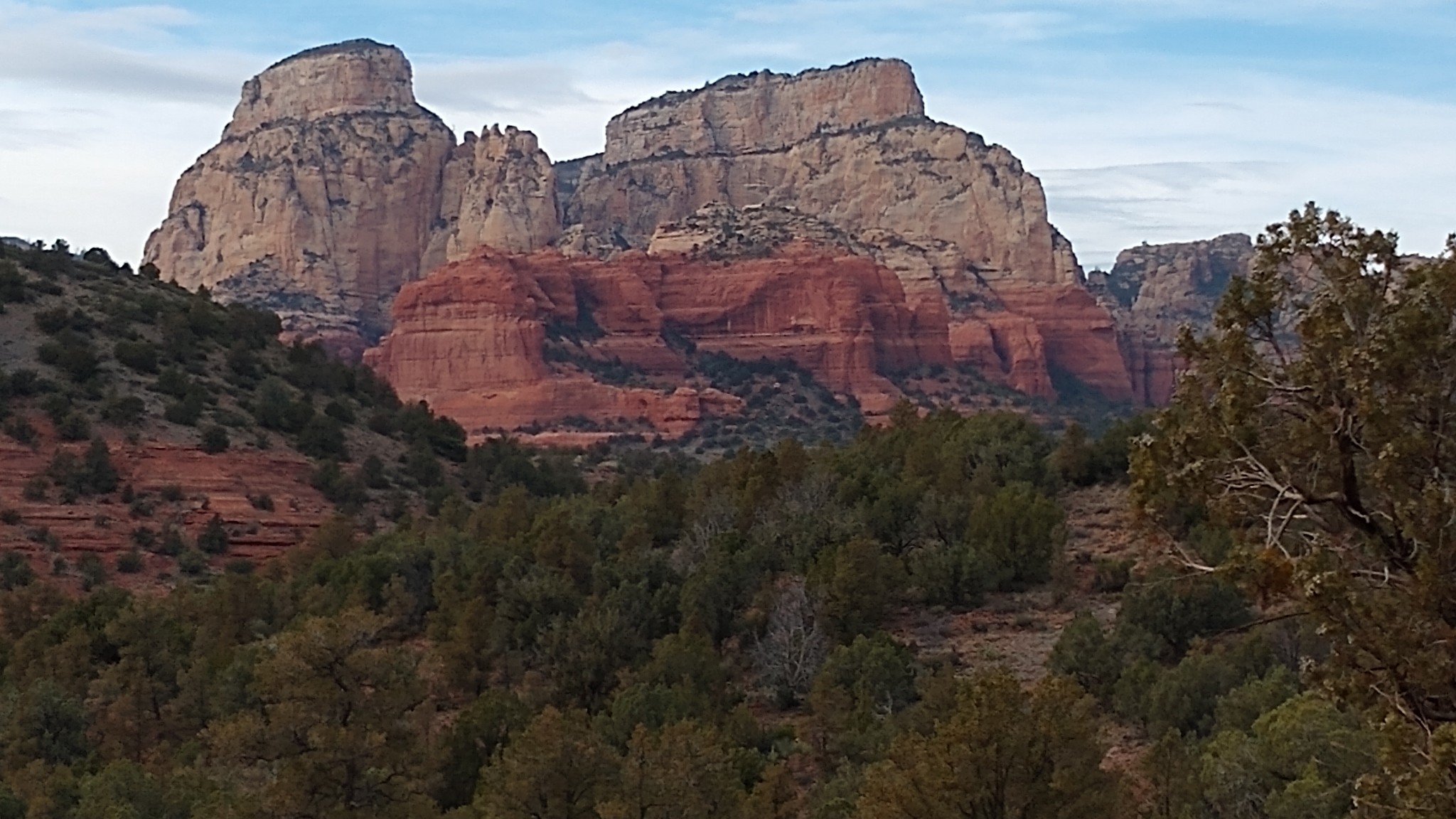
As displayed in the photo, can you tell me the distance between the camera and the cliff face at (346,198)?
5930 inches

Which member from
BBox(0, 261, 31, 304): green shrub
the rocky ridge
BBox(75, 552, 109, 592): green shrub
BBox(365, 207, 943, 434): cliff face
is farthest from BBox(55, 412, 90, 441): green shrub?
BBox(365, 207, 943, 434): cliff face

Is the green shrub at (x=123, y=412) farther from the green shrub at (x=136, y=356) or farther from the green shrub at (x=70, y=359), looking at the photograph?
the green shrub at (x=136, y=356)

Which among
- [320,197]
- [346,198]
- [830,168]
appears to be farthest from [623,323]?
[830,168]

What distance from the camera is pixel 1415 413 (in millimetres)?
8758

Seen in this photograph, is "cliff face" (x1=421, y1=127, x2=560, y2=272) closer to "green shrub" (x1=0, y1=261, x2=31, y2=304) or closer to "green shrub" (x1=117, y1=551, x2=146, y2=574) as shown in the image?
"green shrub" (x1=0, y1=261, x2=31, y2=304)

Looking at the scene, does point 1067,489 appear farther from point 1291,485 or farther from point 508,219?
point 508,219

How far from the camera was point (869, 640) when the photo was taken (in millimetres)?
24266

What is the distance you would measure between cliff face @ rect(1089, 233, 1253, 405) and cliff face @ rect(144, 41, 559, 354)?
53903 mm

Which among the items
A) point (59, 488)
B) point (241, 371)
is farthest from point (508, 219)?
point (59, 488)

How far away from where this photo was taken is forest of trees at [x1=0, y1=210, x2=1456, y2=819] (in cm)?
877

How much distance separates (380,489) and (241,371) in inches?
328

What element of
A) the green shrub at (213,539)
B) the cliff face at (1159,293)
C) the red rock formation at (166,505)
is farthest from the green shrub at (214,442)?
the cliff face at (1159,293)

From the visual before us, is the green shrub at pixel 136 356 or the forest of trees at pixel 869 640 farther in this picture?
the green shrub at pixel 136 356

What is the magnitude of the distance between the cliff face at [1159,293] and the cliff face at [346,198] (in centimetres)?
5390
